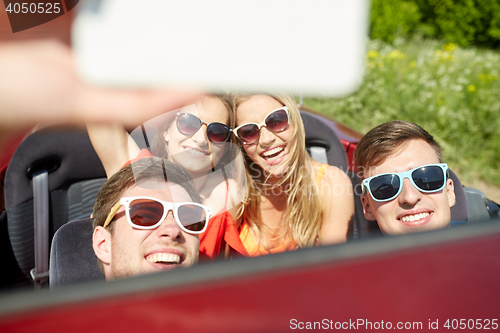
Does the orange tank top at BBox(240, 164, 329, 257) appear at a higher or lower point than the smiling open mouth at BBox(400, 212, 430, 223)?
lower

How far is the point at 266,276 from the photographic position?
0.79 m

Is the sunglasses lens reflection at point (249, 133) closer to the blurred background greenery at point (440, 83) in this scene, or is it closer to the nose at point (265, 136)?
the nose at point (265, 136)

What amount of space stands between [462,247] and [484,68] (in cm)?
222

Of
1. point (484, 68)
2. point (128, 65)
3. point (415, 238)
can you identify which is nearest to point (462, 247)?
point (415, 238)

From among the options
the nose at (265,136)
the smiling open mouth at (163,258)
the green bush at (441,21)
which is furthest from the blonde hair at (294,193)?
the green bush at (441,21)

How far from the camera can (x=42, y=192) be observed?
72.5 inches

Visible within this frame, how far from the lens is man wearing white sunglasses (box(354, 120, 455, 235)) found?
4.10 ft

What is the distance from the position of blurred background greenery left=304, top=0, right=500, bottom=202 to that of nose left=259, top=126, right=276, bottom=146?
567mm

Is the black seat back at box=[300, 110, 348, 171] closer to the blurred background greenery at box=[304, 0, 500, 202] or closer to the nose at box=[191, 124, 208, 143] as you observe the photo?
the blurred background greenery at box=[304, 0, 500, 202]

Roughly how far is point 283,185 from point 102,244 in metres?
0.82

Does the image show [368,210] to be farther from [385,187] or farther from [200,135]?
[200,135]

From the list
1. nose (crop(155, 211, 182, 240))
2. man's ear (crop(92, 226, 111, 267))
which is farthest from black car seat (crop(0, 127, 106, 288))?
nose (crop(155, 211, 182, 240))

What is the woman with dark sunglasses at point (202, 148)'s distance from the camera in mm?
1457

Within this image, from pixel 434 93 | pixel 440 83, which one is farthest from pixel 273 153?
pixel 440 83
